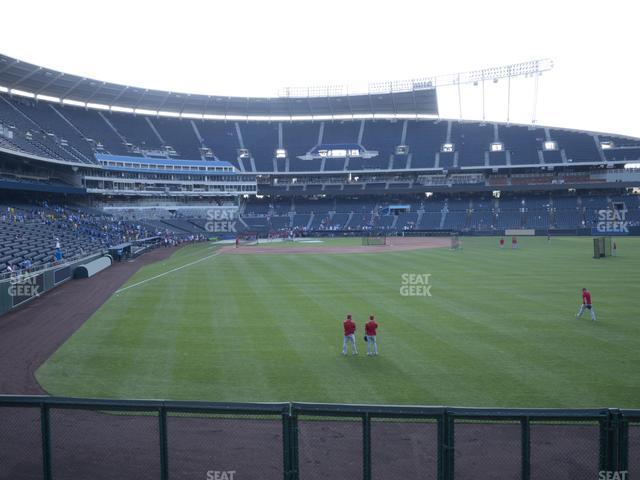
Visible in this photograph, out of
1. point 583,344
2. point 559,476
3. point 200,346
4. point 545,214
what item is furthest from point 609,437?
point 545,214

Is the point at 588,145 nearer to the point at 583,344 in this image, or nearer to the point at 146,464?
the point at 583,344

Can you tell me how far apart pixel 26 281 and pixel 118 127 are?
63.1 m

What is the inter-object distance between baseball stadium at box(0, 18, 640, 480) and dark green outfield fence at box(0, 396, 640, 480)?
4 cm

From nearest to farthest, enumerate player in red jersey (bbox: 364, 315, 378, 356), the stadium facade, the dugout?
player in red jersey (bbox: 364, 315, 378, 356)
the dugout
the stadium facade

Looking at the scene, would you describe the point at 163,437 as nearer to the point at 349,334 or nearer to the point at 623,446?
the point at 623,446

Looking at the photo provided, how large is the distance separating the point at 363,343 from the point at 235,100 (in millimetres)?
79918

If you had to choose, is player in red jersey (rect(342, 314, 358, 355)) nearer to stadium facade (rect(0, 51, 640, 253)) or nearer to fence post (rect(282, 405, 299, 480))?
fence post (rect(282, 405, 299, 480))

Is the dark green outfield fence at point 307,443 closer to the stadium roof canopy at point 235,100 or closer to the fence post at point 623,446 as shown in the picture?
the fence post at point 623,446

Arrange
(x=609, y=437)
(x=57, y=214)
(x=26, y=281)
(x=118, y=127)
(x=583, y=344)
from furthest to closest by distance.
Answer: (x=118, y=127) < (x=57, y=214) < (x=26, y=281) < (x=583, y=344) < (x=609, y=437)

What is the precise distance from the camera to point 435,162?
82.7m

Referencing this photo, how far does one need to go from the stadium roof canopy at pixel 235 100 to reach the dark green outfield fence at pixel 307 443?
69946mm

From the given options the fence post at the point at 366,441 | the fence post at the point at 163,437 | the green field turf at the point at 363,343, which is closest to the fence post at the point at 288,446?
the fence post at the point at 366,441

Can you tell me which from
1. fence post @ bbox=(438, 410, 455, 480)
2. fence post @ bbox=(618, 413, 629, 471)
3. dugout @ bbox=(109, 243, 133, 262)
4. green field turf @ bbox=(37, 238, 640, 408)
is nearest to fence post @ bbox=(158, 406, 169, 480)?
fence post @ bbox=(438, 410, 455, 480)

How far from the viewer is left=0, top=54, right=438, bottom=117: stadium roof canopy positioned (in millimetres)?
69625
